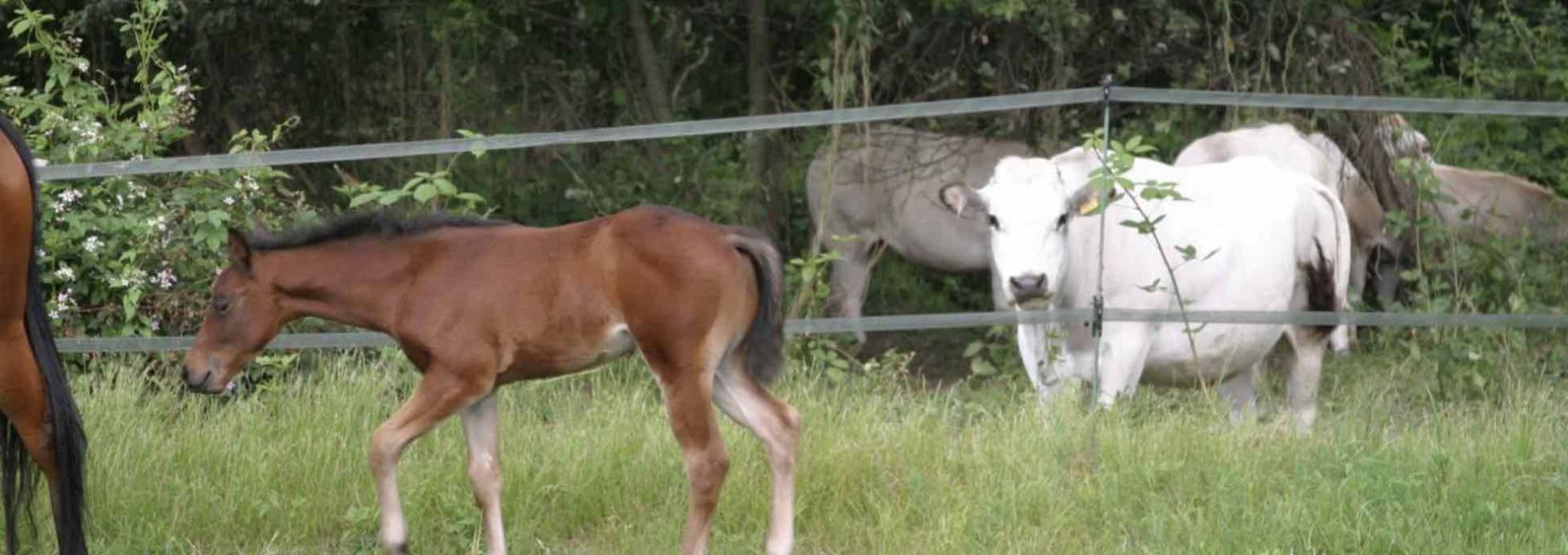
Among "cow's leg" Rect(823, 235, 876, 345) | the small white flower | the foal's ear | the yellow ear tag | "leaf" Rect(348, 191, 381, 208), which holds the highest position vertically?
the foal's ear

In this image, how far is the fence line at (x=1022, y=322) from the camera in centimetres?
760

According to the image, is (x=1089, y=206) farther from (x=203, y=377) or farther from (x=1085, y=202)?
(x=203, y=377)

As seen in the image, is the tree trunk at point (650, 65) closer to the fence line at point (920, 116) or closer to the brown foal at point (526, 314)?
the fence line at point (920, 116)

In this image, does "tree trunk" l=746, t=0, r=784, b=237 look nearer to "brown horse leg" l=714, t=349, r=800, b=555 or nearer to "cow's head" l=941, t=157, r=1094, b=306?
"cow's head" l=941, t=157, r=1094, b=306

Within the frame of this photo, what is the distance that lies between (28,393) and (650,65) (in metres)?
6.64

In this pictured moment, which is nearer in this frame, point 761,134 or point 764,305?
point 764,305

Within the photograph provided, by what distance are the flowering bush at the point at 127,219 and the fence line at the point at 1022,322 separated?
65 cm

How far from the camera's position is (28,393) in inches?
257

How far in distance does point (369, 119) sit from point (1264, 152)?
19.0 ft

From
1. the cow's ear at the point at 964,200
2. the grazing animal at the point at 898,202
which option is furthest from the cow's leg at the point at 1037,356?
the grazing animal at the point at 898,202

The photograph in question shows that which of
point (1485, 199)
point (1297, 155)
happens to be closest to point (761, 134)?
point (1297, 155)

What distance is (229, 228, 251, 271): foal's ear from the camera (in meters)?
6.49

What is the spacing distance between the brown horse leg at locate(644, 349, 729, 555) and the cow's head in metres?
2.32

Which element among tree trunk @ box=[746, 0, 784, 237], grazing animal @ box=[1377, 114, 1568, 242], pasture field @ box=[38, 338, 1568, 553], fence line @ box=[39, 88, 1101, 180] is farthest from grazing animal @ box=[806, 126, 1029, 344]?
pasture field @ box=[38, 338, 1568, 553]
